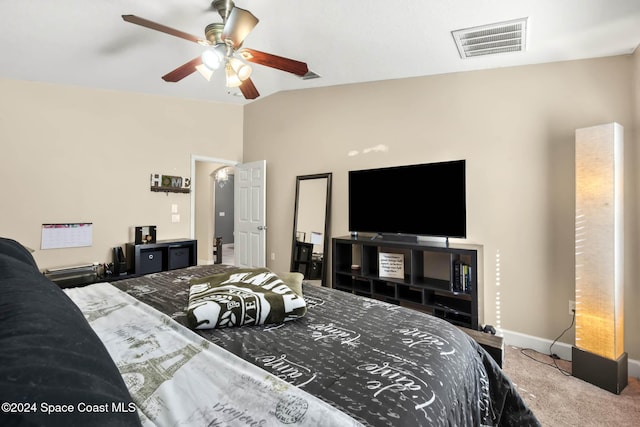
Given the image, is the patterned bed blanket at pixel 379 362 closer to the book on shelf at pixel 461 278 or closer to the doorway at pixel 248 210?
the book on shelf at pixel 461 278

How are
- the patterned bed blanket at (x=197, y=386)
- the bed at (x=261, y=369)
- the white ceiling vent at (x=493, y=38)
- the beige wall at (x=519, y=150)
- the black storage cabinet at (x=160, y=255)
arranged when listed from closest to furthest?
the bed at (x=261, y=369)
the patterned bed blanket at (x=197, y=386)
the white ceiling vent at (x=493, y=38)
the beige wall at (x=519, y=150)
the black storage cabinet at (x=160, y=255)

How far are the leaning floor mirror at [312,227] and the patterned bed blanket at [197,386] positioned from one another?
3.07 metres

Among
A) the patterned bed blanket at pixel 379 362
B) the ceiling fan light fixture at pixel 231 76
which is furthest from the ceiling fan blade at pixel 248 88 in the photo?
the patterned bed blanket at pixel 379 362

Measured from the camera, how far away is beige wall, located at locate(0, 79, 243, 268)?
3357 millimetres

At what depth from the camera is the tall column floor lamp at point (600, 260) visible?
2.15 meters

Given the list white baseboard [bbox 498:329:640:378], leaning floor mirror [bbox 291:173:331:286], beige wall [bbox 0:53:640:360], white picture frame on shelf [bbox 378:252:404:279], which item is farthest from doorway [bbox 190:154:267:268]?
white baseboard [bbox 498:329:640:378]

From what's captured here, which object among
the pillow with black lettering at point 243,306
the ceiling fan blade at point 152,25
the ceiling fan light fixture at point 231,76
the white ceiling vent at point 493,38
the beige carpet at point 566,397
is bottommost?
the beige carpet at point 566,397

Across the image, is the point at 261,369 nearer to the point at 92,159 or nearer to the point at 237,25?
the point at 237,25

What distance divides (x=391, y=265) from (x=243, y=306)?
2.33 meters

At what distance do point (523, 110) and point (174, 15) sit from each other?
10.5ft

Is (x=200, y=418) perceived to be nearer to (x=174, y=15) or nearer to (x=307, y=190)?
(x=174, y=15)

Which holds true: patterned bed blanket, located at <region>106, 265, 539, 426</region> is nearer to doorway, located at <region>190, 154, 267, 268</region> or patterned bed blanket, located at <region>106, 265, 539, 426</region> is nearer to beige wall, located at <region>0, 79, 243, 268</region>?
beige wall, located at <region>0, 79, 243, 268</region>

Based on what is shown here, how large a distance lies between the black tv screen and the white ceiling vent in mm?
990

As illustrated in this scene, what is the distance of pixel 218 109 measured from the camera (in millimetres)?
5074
